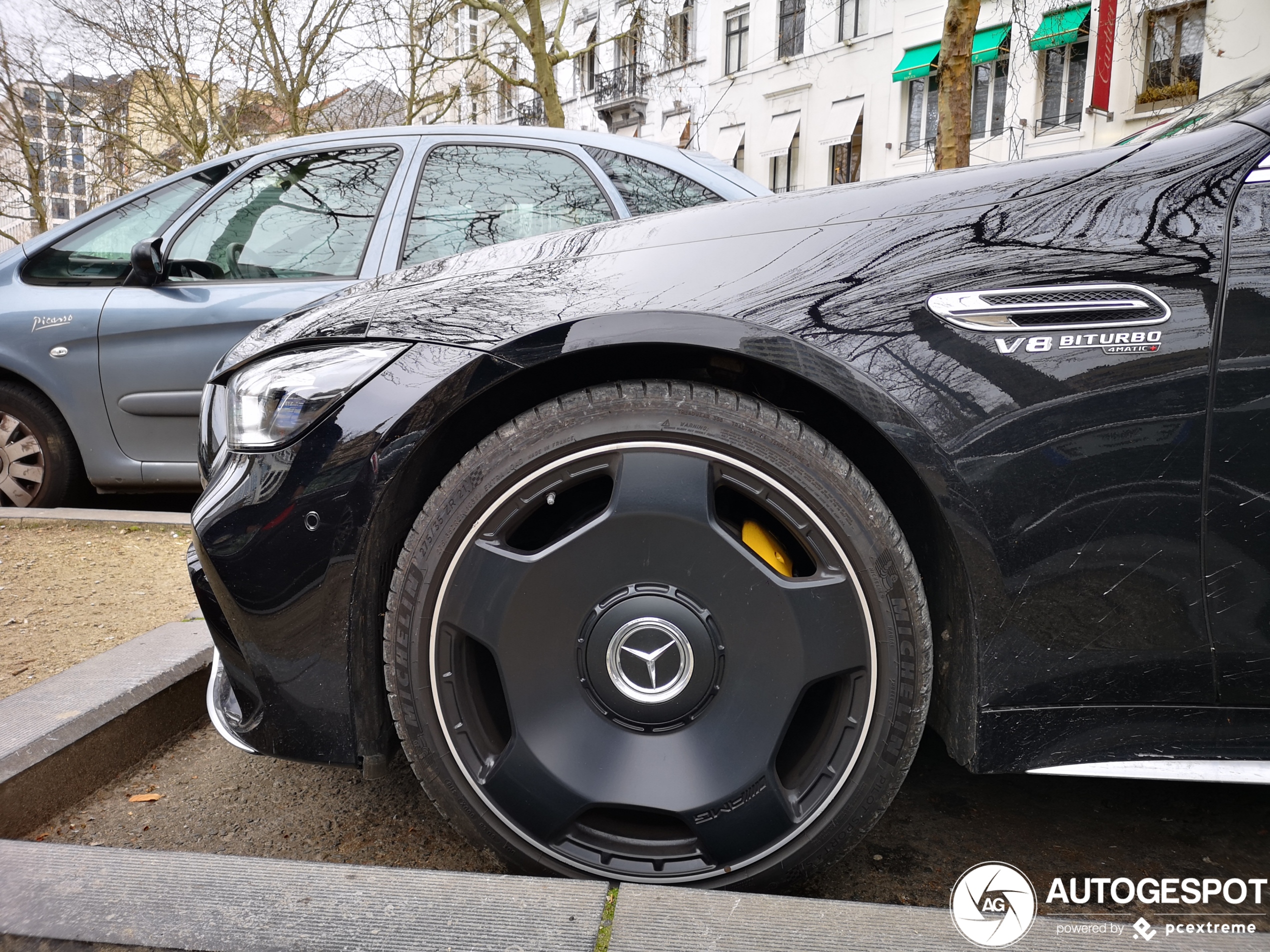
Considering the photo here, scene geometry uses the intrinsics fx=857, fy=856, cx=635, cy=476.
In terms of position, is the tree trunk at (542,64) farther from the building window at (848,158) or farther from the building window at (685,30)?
the building window at (685,30)

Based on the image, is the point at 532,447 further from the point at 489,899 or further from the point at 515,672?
the point at 489,899

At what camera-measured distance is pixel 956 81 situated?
8.34 meters

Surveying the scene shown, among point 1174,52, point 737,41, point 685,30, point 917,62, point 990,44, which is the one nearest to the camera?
point 1174,52

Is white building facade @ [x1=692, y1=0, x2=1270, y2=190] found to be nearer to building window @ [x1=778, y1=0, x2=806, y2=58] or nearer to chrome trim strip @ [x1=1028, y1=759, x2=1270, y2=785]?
building window @ [x1=778, y1=0, x2=806, y2=58]

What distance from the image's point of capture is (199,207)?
3852 millimetres

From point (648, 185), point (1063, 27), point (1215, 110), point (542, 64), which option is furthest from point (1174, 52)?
point (1215, 110)

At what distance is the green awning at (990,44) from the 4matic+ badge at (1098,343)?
18793mm

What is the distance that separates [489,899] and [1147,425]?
3.93 feet

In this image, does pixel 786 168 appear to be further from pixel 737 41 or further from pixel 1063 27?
pixel 1063 27

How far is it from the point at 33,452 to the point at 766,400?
4.15 meters

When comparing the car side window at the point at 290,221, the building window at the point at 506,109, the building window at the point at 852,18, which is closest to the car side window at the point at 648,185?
the car side window at the point at 290,221

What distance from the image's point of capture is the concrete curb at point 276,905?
47.4 inches

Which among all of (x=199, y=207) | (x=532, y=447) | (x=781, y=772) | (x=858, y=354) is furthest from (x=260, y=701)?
(x=199, y=207)

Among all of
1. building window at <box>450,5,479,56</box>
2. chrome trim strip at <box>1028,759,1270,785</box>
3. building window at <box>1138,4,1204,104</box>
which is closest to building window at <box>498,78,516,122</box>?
building window at <box>450,5,479,56</box>
